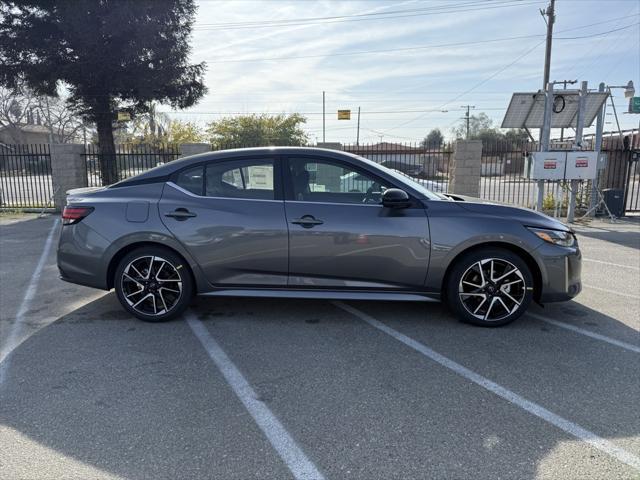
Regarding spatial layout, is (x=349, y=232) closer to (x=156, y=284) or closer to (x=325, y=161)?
(x=325, y=161)

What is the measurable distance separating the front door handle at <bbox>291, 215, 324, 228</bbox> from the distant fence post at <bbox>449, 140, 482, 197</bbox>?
9.35 metres

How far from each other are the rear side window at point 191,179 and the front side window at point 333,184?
0.89 meters

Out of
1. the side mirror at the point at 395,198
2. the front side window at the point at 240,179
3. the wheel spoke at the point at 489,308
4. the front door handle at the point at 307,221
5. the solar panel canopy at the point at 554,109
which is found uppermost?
the solar panel canopy at the point at 554,109

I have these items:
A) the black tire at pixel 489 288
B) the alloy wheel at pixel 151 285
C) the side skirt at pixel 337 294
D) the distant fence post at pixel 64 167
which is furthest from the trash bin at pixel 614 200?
the distant fence post at pixel 64 167

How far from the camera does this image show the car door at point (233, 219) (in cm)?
433

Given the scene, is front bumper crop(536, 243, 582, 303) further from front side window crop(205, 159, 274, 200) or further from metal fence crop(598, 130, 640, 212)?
metal fence crop(598, 130, 640, 212)

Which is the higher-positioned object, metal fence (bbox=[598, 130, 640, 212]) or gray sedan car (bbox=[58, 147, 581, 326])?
metal fence (bbox=[598, 130, 640, 212])

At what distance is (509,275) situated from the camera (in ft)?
14.1

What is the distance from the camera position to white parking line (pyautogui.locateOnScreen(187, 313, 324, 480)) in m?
2.44

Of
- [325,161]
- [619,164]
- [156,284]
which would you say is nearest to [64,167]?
[156,284]

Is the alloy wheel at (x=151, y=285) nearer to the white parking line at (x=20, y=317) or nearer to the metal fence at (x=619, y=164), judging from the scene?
the white parking line at (x=20, y=317)

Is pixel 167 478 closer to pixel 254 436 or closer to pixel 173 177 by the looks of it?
pixel 254 436

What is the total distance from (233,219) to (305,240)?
695 mm

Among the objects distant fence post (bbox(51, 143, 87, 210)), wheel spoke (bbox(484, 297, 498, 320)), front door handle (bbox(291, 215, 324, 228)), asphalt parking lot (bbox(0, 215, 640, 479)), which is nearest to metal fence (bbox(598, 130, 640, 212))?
asphalt parking lot (bbox(0, 215, 640, 479))
